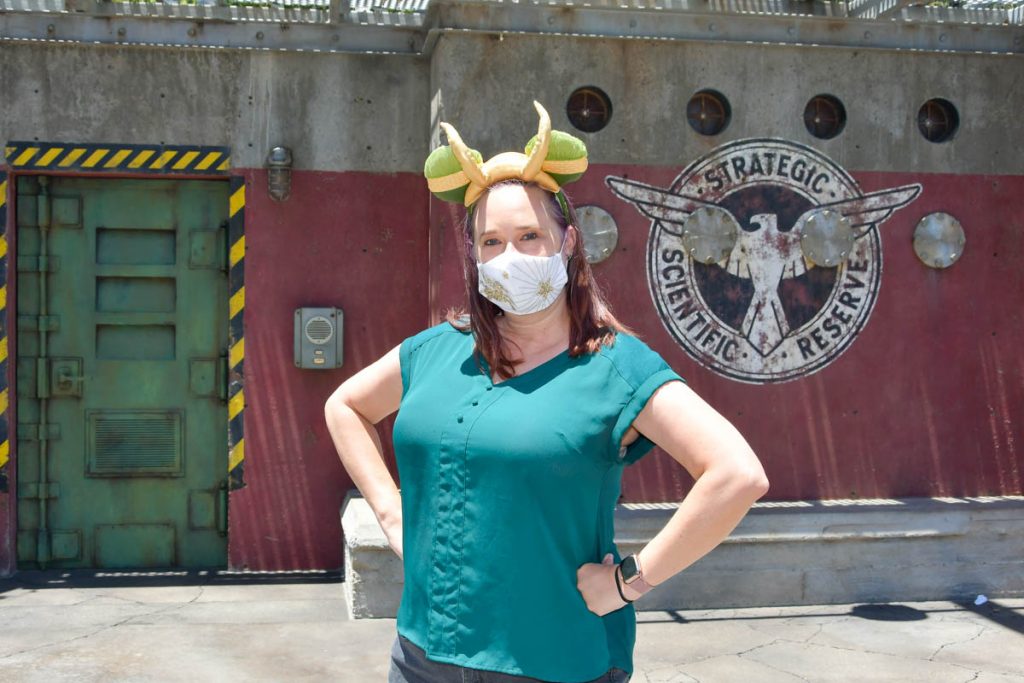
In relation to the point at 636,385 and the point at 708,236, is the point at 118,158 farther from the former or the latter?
the point at 636,385

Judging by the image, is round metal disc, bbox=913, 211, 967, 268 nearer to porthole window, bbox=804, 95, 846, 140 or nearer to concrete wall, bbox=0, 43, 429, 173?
porthole window, bbox=804, 95, 846, 140

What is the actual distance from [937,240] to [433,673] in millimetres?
5654

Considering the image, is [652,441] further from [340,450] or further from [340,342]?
[340,342]

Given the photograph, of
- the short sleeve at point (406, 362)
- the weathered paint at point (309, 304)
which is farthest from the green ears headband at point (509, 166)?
the weathered paint at point (309, 304)

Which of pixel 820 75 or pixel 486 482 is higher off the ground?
pixel 820 75

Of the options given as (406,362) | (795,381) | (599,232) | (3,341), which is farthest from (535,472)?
(3,341)

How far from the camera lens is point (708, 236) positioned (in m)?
7.27

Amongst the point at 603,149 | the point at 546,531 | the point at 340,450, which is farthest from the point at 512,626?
the point at 603,149

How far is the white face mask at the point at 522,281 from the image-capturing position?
2.87 metres

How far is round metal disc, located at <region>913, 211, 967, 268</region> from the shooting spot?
752 cm

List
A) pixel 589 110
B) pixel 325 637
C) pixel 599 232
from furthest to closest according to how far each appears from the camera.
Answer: pixel 589 110
pixel 599 232
pixel 325 637

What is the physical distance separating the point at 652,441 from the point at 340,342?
505 centimetres

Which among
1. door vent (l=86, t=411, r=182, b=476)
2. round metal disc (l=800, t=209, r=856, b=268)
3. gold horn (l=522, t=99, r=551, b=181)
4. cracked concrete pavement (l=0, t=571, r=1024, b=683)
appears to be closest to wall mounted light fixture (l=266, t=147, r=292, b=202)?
door vent (l=86, t=411, r=182, b=476)

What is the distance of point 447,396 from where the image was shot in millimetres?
2807
